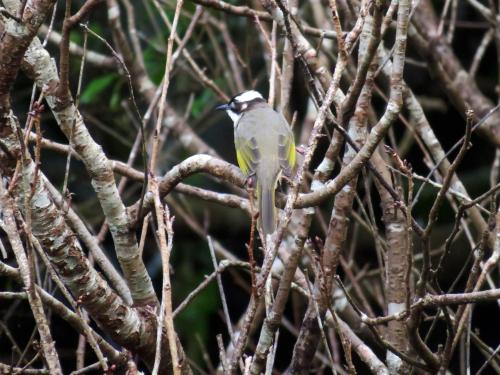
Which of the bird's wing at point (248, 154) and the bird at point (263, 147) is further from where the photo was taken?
the bird's wing at point (248, 154)

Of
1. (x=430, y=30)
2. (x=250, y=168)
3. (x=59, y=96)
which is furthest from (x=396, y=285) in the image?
(x=430, y=30)

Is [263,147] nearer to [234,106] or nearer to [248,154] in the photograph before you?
[248,154]

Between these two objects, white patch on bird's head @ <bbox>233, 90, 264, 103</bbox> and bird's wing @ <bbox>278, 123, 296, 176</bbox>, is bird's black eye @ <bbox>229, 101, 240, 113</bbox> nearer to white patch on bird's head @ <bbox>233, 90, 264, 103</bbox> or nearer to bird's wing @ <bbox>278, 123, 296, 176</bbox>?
white patch on bird's head @ <bbox>233, 90, 264, 103</bbox>

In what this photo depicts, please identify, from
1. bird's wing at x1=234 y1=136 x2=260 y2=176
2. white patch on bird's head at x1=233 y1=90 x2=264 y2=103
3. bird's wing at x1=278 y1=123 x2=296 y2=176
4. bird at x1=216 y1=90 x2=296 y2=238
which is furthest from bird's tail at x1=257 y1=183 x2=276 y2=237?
white patch on bird's head at x1=233 y1=90 x2=264 y2=103

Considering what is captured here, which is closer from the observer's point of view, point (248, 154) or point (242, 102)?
point (248, 154)

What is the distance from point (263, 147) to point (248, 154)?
3.3 inches

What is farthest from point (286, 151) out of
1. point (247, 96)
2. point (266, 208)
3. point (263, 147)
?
point (247, 96)

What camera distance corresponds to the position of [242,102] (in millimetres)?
5270

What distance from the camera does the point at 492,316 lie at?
25.9ft

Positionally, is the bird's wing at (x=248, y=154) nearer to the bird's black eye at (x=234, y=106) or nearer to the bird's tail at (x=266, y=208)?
the bird's tail at (x=266, y=208)

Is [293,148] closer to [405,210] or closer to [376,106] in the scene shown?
[405,210]

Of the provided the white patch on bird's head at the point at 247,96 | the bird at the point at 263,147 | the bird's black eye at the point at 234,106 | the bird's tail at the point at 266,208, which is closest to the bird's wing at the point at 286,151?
the bird at the point at 263,147

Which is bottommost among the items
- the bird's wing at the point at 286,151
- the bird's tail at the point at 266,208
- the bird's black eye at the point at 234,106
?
the bird's tail at the point at 266,208

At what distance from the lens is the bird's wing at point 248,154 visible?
14.4ft
